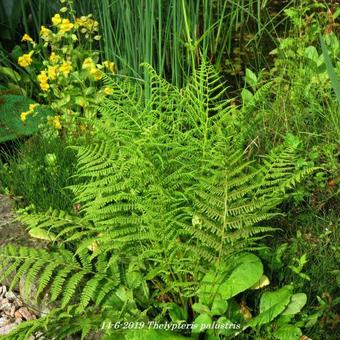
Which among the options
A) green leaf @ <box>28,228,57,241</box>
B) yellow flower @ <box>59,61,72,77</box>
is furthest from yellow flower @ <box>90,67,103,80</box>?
green leaf @ <box>28,228,57,241</box>

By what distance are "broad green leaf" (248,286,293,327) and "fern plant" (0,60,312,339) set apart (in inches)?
3.7

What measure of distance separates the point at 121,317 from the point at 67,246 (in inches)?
20.6

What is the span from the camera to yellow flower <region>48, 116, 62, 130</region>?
3.08 meters

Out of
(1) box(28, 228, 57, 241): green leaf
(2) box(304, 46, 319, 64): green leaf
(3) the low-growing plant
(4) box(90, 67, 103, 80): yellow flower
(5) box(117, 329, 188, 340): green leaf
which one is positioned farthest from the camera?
(2) box(304, 46, 319, 64): green leaf

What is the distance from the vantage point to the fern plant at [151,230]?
2021mm

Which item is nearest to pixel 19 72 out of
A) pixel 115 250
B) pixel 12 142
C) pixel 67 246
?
pixel 12 142

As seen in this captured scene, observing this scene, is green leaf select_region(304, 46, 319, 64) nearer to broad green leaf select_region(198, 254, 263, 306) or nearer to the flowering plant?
the flowering plant

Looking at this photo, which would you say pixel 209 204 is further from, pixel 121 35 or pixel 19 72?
pixel 19 72

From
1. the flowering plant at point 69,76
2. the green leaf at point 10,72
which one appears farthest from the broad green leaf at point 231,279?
the green leaf at point 10,72

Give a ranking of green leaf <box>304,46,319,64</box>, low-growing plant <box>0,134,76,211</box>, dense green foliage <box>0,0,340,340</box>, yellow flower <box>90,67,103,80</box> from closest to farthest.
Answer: dense green foliage <box>0,0,340,340</box>
low-growing plant <box>0,134,76,211</box>
yellow flower <box>90,67,103,80</box>
green leaf <box>304,46,319,64</box>

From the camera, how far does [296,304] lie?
6.77 feet

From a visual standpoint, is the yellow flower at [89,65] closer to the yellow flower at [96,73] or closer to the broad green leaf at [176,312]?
the yellow flower at [96,73]

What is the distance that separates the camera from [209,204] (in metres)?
2.05

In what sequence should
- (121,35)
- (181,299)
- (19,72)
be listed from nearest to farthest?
(181,299)
(121,35)
(19,72)
